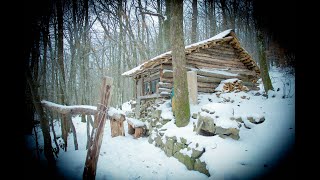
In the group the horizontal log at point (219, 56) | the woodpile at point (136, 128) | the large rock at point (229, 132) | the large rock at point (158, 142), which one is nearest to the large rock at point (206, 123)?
the large rock at point (229, 132)

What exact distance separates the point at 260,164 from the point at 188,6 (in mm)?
19505

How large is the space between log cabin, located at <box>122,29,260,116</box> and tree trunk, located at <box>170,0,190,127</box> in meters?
2.66

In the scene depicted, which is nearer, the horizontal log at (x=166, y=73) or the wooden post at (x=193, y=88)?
the wooden post at (x=193, y=88)

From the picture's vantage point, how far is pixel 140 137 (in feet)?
31.9

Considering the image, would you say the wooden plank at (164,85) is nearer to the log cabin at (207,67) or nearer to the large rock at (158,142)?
the log cabin at (207,67)

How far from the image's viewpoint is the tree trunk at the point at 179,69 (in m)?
7.33

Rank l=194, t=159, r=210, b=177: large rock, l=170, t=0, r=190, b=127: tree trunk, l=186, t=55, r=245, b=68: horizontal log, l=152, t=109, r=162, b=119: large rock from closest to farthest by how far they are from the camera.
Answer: l=194, t=159, r=210, b=177: large rock, l=170, t=0, r=190, b=127: tree trunk, l=152, t=109, r=162, b=119: large rock, l=186, t=55, r=245, b=68: horizontal log

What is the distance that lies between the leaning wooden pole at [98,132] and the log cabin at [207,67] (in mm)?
6802

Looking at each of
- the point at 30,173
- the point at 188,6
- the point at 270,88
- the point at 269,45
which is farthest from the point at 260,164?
the point at 188,6

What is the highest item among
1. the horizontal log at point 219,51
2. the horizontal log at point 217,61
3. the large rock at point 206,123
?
the horizontal log at point 219,51

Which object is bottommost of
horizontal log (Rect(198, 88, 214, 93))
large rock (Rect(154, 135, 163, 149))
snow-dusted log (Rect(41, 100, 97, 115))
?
large rock (Rect(154, 135, 163, 149))

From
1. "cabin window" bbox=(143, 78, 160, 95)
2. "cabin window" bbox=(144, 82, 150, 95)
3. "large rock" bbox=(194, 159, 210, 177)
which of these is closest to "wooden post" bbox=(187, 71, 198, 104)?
"large rock" bbox=(194, 159, 210, 177)

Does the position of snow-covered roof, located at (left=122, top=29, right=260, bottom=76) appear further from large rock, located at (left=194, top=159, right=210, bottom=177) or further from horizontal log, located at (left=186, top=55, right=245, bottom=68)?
large rock, located at (left=194, top=159, right=210, bottom=177)

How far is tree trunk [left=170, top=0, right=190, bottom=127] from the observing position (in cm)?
733
